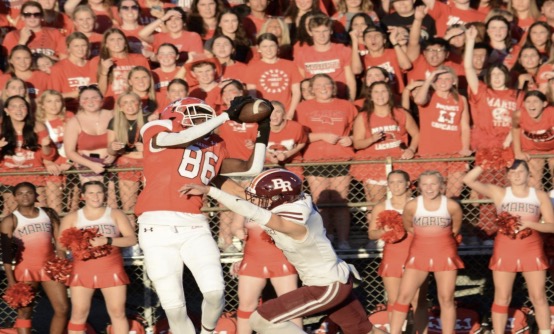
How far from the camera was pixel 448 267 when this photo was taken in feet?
34.3

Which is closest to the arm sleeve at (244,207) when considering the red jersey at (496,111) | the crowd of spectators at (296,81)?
the crowd of spectators at (296,81)

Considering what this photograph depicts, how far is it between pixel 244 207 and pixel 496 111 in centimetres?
417

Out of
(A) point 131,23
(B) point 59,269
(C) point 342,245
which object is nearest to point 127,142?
(B) point 59,269

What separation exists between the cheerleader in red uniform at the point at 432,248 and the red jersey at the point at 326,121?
1.08 metres

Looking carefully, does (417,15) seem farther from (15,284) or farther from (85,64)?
(15,284)

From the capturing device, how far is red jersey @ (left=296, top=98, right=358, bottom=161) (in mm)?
11422

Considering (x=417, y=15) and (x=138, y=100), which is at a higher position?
(x=417, y=15)

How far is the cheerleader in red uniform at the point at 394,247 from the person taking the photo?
10.7m

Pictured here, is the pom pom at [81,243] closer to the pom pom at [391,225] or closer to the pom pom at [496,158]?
the pom pom at [391,225]

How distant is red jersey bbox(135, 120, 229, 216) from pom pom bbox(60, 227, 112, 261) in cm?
144

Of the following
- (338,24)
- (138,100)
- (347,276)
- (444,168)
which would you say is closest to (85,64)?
(138,100)

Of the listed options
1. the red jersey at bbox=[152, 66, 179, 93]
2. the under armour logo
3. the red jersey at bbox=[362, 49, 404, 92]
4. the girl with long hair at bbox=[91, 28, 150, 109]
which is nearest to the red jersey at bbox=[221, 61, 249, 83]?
the red jersey at bbox=[152, 66, 179, 93]

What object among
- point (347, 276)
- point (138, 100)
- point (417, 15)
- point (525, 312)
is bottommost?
point (525, 312)

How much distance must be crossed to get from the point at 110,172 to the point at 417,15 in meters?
3.68
